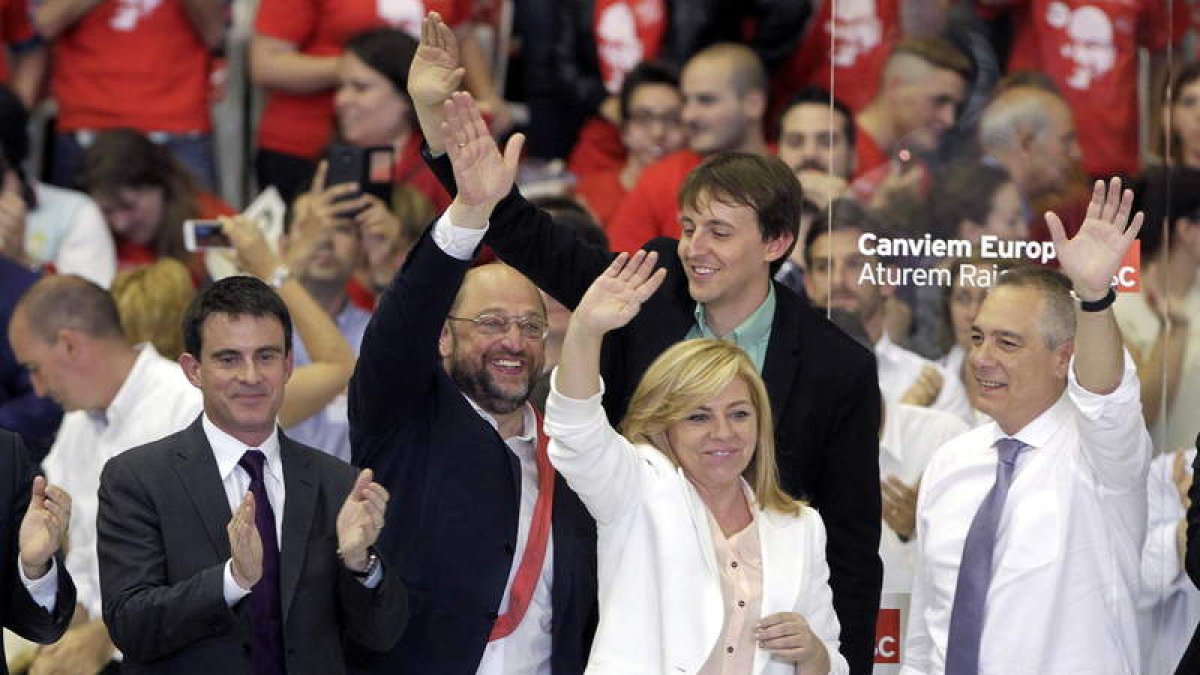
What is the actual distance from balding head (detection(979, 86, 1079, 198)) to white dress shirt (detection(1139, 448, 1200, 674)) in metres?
0.91

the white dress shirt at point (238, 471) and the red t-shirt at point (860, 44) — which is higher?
the red t-shirt at point (860, 44)

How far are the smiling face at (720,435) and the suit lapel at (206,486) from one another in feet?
3.24

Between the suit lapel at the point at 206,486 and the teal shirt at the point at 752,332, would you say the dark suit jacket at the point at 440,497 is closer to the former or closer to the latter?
the suit lapel at the point at 206,486

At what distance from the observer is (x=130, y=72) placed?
8.40 m

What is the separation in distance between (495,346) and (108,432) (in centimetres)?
175

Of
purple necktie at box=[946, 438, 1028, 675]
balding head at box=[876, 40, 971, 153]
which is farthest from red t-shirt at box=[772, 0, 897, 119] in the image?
purple necktie at box=[946, 438, 1028, 675]

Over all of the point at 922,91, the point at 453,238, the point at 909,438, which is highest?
the point at 922,91

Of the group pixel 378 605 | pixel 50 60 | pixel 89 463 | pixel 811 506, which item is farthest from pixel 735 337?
pixel 50 60

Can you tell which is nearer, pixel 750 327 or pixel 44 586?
pixel 44 586

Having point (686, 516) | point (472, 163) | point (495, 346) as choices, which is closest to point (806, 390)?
point (686, 516)

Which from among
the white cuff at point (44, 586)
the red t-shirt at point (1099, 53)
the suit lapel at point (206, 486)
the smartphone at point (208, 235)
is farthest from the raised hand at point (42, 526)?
the red t-shirt at point (1099, 53)

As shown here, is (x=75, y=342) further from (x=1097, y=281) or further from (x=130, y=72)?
(x=1097, y=281)

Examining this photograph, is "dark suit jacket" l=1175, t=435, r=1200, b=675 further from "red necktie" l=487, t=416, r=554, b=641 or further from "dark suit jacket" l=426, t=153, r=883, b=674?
"red necktie" l=487, t=416, r=554, b=641

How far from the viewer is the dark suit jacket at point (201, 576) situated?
15.0 feet
